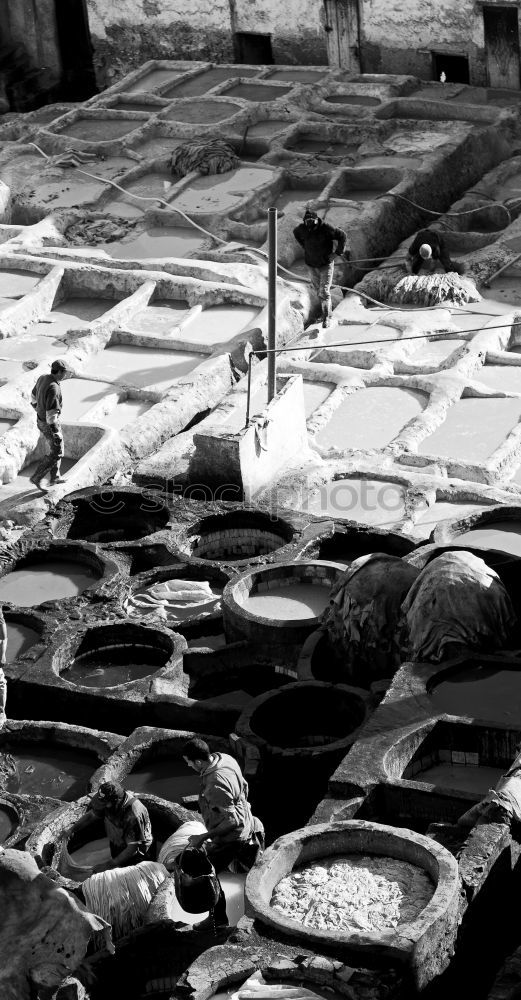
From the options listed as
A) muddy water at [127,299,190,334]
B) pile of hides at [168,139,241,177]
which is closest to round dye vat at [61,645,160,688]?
muddy water at [127,299,190,334]

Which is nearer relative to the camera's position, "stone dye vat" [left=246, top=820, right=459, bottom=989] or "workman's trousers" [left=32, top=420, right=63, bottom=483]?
"stone dye vat" [left=246, top=820, right=459, bottom=989]

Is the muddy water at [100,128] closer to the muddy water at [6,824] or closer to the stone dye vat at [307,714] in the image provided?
the stone dye vat at [307,714]

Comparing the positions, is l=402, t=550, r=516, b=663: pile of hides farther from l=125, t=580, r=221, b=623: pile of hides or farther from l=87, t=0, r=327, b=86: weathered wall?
l=87, t=0, r=327, b=86: weathered wall

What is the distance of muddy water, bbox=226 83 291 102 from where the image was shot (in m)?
27.5

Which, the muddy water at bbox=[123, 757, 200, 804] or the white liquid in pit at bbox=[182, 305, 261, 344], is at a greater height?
the white liquid in pit at bbox=[182, 305, 261, 344]

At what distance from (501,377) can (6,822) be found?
9.11 m

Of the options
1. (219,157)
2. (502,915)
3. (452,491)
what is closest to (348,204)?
(219,157)

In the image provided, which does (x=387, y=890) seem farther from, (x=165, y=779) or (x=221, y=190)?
(x=221, y=190)

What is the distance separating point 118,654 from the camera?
14844 millimetres

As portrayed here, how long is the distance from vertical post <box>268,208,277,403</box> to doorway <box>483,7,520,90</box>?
38.4 feet

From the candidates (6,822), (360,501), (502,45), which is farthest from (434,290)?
(6,822)

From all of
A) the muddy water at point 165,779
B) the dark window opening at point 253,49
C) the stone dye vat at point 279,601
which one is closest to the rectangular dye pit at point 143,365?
the stone dye vat at point 279,601

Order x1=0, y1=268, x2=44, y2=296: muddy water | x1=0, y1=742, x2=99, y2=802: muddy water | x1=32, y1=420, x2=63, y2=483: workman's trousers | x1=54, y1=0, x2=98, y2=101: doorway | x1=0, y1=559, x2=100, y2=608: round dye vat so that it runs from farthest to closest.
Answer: x1=54, y1=0, x2=98, y2=101: doorway, x1=0, y1=268, x2=44, y2=296: muddy water, x1=32, y1=420, x2=63, y2=483: workman's trousers, x1=0, y1=559, x2=100, y2=608: round dye vat, x1=0, y1=742, x2=99, y2=802: muddy water

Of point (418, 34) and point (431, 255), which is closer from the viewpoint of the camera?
point (431, 255)
